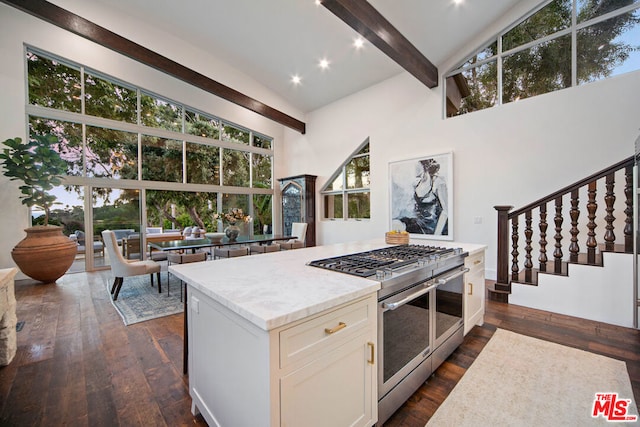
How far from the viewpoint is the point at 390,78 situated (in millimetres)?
5832

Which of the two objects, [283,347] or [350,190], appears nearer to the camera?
[283,347]

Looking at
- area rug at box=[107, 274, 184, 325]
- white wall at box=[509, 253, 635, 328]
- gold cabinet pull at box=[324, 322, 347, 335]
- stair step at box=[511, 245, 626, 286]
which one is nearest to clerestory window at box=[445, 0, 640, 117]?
stair step at box=[511, 245, 626, 286]

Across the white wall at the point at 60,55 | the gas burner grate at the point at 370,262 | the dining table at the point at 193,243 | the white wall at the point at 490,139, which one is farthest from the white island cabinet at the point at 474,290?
the white wall at the point at 60,55

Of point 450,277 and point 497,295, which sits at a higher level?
point 450,277

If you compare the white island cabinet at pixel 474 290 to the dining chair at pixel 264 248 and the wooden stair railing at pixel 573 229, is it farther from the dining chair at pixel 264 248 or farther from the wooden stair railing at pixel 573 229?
the dining chair at pixel 264 248

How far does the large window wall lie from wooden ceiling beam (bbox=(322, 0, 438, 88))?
4783 millimetres

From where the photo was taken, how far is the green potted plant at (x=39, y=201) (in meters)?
4.25

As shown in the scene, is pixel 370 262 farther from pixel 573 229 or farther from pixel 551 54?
pixel 551 54

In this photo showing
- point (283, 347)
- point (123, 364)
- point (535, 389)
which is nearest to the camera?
point (283, 347)

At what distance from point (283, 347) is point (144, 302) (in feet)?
11.3

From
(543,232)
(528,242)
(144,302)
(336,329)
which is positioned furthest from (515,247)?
(144,302)

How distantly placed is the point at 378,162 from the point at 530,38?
319cm

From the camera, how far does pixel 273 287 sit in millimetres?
1298

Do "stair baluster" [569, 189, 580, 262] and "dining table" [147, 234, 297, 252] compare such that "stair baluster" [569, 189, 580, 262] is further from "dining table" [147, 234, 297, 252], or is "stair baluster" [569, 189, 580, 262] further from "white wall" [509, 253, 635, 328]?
"dining table" [147, 234, 297, 252]
